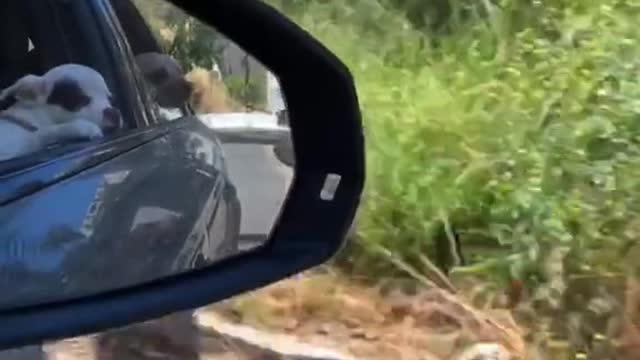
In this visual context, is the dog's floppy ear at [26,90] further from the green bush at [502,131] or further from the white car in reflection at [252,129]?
the green bush at [502,131]

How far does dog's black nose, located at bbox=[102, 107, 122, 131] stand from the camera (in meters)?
1.02

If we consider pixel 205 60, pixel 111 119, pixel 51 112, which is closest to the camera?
pixel 51 112

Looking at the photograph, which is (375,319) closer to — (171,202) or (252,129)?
(252,129)

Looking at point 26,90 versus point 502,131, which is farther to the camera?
point 502,131

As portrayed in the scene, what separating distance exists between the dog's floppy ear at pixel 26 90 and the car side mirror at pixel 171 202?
5 centimetres

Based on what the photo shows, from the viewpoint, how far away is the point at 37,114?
36.5 inches

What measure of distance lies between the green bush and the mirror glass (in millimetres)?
1086

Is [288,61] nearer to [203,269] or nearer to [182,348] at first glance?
[203,269]

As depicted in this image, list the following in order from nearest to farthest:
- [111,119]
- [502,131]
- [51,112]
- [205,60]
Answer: [51,112] → [111,119] → [205,60] → [502,131]

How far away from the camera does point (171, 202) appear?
3.27 ft

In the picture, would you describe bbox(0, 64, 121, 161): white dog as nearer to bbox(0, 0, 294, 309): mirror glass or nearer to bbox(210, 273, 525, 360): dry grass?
bbox(0, 0, 294, 309): mirror glass

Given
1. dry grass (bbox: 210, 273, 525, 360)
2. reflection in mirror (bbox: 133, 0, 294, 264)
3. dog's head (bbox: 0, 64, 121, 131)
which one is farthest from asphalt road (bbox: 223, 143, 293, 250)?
dry grass (bbox: 210, 273, 525, 360)

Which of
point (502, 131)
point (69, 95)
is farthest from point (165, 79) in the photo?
point (502, 131)

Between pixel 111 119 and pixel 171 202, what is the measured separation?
0.32 ft
